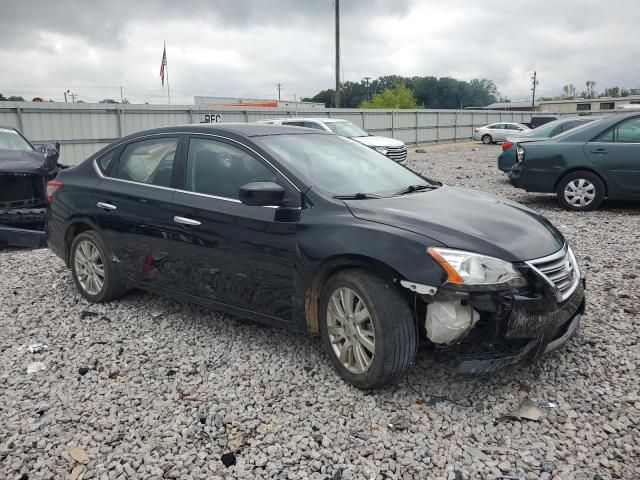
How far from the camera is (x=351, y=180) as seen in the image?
398 cm

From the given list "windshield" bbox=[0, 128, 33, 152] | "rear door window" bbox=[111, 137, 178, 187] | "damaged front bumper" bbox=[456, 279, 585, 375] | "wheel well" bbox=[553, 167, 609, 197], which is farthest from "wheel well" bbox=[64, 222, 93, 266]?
"wheel well" bbox=[553, 167, 609, 197]

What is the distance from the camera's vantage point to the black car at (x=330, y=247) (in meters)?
3.07

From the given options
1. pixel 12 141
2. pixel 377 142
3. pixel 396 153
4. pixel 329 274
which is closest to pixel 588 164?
pixel 329 274

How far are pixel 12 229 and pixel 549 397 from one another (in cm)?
626

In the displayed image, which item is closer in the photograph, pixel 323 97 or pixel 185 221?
pixel 185 221

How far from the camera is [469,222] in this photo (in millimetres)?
3377

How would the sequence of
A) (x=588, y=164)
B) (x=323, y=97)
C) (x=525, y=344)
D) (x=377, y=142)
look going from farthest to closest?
(x=323, y=97) < (x=377, y=142) < (x=588, y=164) < (x=525, y=344)

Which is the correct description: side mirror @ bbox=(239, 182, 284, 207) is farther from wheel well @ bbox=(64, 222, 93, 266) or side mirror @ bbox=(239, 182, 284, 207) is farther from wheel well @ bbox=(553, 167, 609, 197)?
wheel well @ bbox=(553, 167, 609, 197)

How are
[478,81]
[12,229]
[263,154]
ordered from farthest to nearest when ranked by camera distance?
1. [478,81]
2. [12,229]
3. [263,154]

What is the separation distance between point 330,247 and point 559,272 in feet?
4.47

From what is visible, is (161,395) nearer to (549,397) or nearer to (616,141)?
(549,397)

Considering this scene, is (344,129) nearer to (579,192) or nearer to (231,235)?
(579,192)

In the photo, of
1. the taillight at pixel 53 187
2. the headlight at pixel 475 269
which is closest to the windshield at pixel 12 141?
the taillight at pixel 53 187

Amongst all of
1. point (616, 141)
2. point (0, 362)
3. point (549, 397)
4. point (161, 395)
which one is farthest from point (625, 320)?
point (616, 141)
